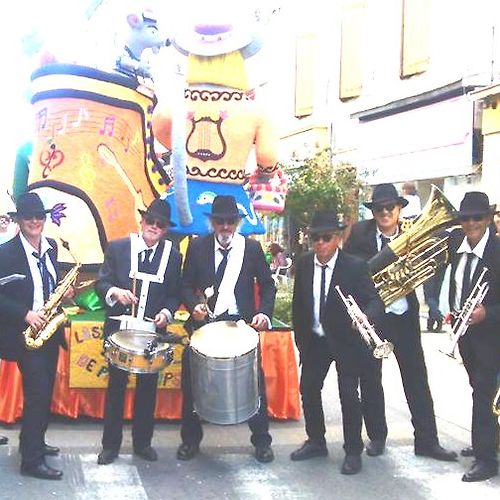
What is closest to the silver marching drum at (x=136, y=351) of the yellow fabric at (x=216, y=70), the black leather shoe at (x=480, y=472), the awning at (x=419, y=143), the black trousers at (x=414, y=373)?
the black trousers at (x=414, y=373)

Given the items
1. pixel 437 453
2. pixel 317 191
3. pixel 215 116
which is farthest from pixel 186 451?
pixel 317 191

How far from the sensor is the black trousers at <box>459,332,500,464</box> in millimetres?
4863

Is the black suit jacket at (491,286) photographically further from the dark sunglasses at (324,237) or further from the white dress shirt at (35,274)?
the white dress shirt at (35,274)

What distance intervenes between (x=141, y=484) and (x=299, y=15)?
18.9 m

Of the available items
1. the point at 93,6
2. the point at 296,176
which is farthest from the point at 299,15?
the point at 93,6

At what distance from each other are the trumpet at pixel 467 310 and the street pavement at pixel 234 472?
826 millimetres

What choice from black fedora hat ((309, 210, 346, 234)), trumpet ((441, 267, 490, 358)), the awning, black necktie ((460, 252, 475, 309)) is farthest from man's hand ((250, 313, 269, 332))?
the awning

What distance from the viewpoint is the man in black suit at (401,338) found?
5281 millimetres

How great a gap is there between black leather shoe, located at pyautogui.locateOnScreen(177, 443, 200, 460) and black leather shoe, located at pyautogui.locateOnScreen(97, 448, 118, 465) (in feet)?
1.34

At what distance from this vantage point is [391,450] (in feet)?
18.3

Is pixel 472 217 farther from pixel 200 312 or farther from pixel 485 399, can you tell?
pixel 200 312

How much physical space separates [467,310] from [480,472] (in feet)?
3.17

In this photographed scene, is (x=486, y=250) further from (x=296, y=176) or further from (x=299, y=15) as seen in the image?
(x=299, y=15)

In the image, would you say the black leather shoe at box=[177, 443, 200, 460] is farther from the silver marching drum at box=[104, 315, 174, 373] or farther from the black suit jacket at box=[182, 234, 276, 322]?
the black suit jacket at box=[182, 234, 276, 322]
